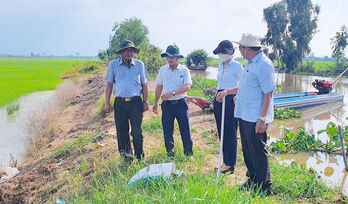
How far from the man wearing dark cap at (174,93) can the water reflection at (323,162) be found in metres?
2.24

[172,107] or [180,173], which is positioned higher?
[172,107]

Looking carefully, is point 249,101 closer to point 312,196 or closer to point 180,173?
point 180,173

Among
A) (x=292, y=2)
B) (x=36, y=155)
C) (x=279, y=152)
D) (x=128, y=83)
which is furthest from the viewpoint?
(x=292, y=2)

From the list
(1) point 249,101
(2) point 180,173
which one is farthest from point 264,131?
(2) point 180,173

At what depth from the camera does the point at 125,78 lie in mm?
3811

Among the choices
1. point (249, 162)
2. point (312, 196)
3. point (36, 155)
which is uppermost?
point (249, 162)

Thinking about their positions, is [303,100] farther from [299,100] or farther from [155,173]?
[155,173]

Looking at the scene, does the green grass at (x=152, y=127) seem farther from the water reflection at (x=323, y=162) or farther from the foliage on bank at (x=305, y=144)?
the water reflection at (x=323, y=162)

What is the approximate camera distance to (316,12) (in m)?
29.2

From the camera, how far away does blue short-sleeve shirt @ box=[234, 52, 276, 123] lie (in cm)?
277

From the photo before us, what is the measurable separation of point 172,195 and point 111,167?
5.82ft

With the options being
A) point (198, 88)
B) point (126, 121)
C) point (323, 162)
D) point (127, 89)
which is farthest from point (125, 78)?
point (198, 88)

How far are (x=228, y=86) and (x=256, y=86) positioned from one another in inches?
30.7

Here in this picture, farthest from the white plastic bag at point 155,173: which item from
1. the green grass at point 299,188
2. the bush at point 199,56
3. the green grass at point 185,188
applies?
the bush at point 199,56
